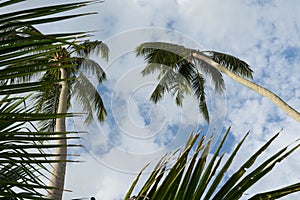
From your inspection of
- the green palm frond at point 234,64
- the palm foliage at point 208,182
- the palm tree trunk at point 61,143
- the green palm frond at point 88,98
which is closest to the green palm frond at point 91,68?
the green palm frond at point 88,98

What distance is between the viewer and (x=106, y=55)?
52.6ft

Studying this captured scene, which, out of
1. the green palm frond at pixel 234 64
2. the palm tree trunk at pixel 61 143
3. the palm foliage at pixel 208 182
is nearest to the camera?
the palm foliage at pixel 208 182

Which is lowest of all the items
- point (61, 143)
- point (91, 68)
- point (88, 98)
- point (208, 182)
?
point (208, 182)

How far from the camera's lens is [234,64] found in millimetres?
16203

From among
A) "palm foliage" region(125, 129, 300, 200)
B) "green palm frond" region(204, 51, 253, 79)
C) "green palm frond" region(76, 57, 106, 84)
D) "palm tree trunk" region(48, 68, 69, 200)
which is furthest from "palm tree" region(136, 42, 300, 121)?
"palm foliage" region(125, 129, 300, 200)

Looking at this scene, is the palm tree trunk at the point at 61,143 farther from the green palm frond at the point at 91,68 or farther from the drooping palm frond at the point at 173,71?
the drooping palm frond at the point at 173,71

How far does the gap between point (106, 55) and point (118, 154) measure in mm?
4798

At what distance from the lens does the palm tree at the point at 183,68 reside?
16328 mm

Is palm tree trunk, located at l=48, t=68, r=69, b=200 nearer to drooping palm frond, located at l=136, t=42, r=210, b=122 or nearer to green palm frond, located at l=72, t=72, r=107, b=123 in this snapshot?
green palm frond, located at l=72, t=72, r=107, b=123

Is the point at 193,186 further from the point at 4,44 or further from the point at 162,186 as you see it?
the point at 4,44

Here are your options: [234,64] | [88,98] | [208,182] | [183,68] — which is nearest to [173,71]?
[183,68]

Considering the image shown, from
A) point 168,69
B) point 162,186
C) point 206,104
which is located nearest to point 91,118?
point 168,69

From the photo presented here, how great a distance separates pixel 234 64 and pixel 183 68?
2.04m

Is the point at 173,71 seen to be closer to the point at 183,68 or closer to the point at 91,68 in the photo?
the point at 183,68
